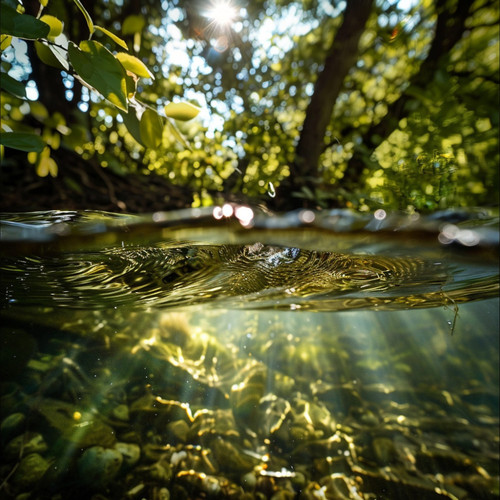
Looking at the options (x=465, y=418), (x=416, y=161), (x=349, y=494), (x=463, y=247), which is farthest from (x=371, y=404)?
(x=463, y=247)

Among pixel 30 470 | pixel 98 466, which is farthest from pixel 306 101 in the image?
pixel 30 470

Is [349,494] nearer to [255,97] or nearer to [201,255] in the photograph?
[201,255]

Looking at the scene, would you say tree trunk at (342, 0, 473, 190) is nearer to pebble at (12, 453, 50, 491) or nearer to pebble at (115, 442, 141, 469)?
pebble at (115, 442, 141, 469)

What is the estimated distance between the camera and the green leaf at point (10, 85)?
800 mm

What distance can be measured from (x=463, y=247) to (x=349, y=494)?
2367 mm

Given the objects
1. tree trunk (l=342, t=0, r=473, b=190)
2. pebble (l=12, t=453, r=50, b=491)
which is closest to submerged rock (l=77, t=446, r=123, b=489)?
pebble (l=12, t=453, r=50, b=491)

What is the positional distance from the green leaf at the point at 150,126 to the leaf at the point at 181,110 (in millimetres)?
56

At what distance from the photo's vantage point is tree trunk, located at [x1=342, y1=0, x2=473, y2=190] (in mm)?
2793

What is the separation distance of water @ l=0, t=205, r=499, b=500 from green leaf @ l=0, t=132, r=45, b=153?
0.18 metres

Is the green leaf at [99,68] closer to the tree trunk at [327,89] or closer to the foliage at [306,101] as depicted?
the foliage at [306,101]

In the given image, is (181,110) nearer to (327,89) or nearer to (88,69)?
(88,69)

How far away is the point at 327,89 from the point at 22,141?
9.09 ft

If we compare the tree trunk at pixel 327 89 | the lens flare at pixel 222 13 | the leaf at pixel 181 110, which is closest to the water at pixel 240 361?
the leaf at pixel 181 110

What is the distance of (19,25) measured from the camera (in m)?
0.65
